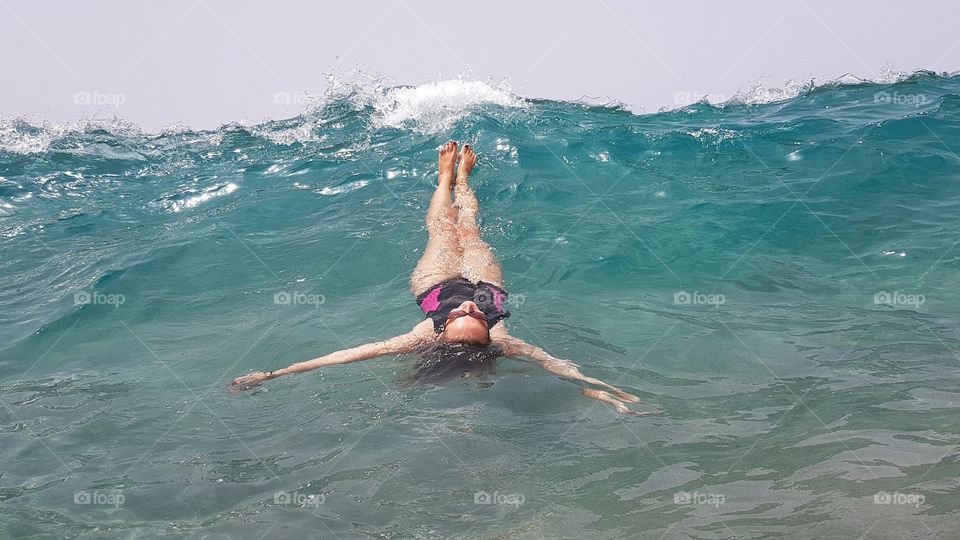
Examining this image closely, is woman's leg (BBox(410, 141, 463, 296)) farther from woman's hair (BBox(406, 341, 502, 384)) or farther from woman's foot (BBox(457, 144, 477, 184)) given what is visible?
woman's hair (BBox(406, 341, 502, 384))

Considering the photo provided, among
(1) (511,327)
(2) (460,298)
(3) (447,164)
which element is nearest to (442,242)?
(3) (447,164)

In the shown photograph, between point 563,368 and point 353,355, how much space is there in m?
2.02

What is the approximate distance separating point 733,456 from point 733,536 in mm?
976

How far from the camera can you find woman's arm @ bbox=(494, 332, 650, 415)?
581cm

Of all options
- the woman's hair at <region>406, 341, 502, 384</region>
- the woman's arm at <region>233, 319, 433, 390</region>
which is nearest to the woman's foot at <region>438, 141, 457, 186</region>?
the woman's arm at <region>233, 319, 433, 390</region>

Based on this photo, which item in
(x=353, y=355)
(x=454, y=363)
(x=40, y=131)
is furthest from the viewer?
(x=40, y=131)

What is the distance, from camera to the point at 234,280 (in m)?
9.67

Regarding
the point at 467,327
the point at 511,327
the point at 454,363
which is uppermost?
the point at 511,327

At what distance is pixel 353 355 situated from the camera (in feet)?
21.7

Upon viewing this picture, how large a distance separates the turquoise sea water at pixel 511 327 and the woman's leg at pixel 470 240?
552mm


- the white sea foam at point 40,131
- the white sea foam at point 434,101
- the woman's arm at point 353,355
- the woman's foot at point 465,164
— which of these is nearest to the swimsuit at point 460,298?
the woman's arm at point 353,355

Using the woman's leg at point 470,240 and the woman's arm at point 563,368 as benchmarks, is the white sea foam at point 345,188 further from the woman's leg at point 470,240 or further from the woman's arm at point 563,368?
the woman's arm at point 563,368

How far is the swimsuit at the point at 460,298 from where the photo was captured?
7.30m

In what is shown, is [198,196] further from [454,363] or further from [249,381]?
[454,363]
